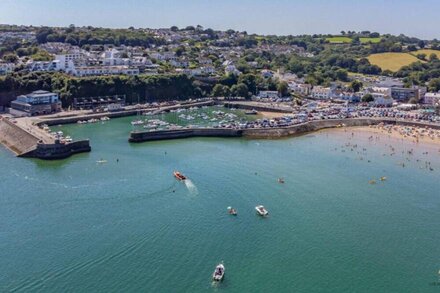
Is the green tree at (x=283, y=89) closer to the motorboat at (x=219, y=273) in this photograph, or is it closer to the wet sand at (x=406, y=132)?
the wet sand at (x=406, y=132)

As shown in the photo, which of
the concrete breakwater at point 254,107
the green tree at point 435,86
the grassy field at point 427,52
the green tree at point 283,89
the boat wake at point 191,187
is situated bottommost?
the boat wake at point 191,187

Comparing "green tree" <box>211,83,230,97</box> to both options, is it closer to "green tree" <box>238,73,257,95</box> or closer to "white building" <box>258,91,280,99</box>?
"green tree" <box>238,73,257,95</box>

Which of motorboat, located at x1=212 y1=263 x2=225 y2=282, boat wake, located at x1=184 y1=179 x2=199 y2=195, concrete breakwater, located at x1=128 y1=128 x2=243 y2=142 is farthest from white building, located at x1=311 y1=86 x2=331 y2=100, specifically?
motorboat, located at x1=212 y1=263 x2=225 y2=282

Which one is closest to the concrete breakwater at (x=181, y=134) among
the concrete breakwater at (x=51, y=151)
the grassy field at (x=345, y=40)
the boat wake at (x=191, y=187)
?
the concrete breakwater at (x=51, y=151)

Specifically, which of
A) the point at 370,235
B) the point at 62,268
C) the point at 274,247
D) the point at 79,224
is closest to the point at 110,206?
the point at 79,224

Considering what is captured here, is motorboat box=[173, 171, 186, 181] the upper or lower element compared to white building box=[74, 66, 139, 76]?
lower

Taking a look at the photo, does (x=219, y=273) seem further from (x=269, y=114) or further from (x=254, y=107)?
(x=254, y=107)
